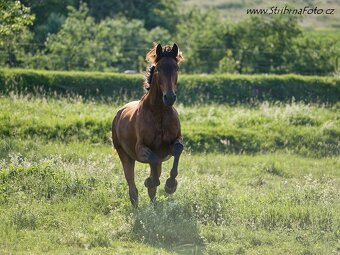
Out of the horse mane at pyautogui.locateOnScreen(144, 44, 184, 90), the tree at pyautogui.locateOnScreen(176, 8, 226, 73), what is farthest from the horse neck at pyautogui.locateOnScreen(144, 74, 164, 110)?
the tree at pyautogui.locateOnScreen(176, 8, 226, 73)

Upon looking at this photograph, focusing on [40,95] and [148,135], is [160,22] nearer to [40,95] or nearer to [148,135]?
[40,95]

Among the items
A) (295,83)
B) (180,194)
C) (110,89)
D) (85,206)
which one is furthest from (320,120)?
(85,206)

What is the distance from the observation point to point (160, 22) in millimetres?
51812

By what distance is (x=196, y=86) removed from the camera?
25.9 meters

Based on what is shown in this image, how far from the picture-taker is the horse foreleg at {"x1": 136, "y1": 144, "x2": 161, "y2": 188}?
1076 centimetres

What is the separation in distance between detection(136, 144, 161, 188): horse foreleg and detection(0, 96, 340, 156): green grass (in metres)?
7.26

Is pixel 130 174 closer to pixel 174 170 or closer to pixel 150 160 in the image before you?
pixel 150 160

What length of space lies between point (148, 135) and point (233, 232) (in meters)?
2.15

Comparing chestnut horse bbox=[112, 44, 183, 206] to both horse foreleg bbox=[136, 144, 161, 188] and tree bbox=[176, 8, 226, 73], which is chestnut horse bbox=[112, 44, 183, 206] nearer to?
horse foreleg bbox=[136, 144, 161, 188]

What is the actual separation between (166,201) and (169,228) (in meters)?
1.30

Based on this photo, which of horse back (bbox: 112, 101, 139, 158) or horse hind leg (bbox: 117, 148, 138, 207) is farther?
horse back (bbox: 112, 101, 139, 158)

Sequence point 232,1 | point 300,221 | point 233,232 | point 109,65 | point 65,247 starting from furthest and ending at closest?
point 232,1, point 109,65, point 300,221, point 233,232, point 65,247

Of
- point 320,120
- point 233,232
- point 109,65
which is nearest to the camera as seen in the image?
point 233,232

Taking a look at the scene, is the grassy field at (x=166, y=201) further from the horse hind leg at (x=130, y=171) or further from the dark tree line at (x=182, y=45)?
the dark tree line at (x=182, y=45)
